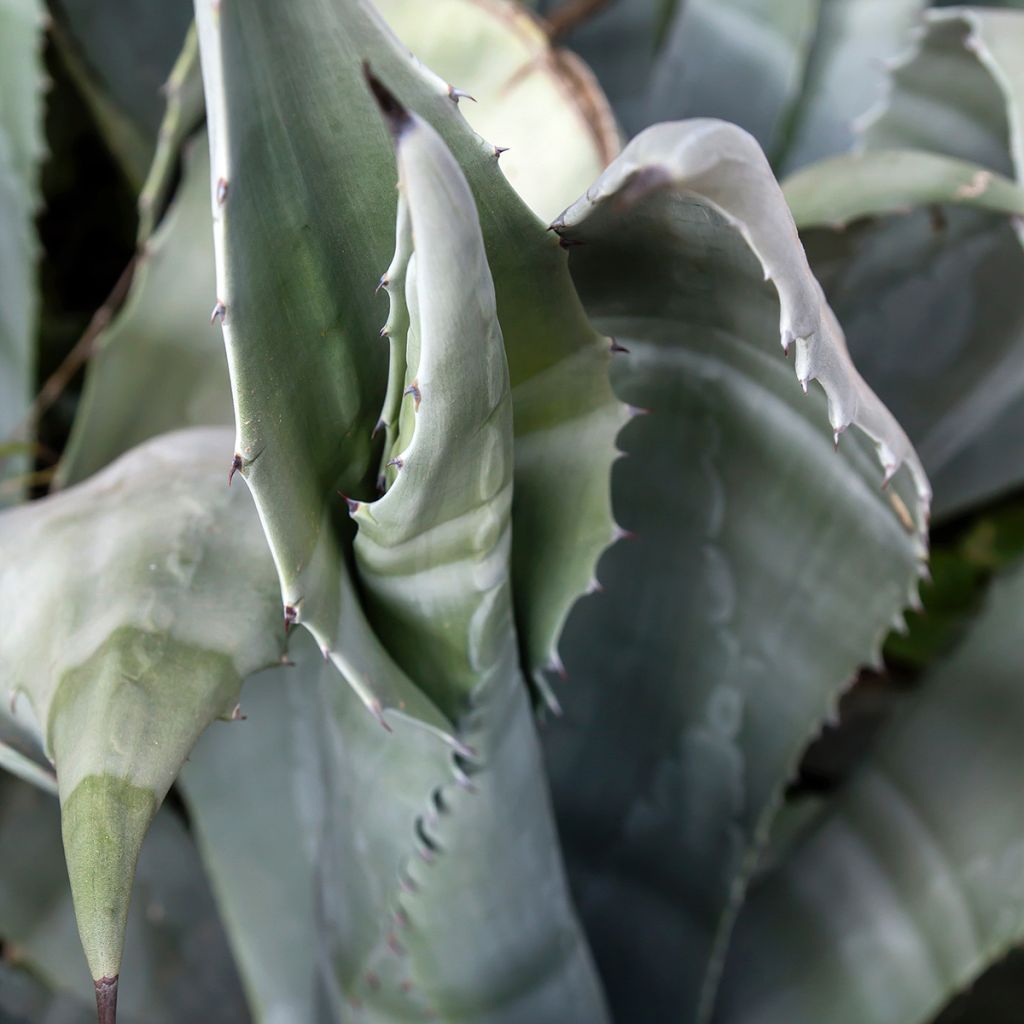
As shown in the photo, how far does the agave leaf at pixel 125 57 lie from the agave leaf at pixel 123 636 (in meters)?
0.49

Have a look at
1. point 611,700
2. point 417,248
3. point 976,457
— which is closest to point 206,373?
point 611,700

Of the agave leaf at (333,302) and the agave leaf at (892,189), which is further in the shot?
the agave leaf at (892,189)

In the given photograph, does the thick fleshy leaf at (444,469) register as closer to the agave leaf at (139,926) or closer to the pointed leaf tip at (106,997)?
the pointed leaf tip at (106,997)

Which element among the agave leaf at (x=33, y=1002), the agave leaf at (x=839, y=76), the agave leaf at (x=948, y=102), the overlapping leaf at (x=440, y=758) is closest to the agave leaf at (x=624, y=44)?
the agave leaf at (x=839, y=76)

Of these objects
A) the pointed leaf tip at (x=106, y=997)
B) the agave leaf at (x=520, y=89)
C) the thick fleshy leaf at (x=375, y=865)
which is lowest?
the thick fleshy leaf at (x=375, y=865)

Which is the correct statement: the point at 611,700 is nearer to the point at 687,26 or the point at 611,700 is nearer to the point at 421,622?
the point at 421,622

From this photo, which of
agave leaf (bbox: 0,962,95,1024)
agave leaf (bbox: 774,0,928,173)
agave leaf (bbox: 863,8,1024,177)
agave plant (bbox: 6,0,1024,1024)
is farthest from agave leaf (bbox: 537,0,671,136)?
agave leaf (bbox: 0,962,95,1024)

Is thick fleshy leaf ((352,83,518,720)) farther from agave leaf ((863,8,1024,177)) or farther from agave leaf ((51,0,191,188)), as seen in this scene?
agave leaf ((51,0,191,188))

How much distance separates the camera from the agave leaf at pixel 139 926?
0.66 meters

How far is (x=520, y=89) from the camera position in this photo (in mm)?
711

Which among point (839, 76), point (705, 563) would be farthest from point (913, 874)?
point (839, 76)

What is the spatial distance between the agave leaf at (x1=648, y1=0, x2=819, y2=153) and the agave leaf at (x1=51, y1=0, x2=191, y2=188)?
0.37 metres

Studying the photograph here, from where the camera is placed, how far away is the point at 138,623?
378 millimetres

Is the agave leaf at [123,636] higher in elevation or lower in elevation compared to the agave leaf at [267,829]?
higher
